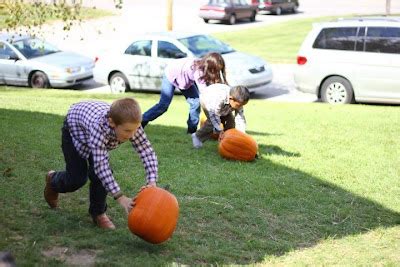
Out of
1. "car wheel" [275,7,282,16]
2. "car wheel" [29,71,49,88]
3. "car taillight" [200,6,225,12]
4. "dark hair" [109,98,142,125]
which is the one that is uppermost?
"dark hair" [109,98,142,125]

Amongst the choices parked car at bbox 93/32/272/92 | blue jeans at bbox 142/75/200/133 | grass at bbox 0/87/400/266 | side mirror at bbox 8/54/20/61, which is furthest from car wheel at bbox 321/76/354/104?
side mirror at bbox 8/54/20/61

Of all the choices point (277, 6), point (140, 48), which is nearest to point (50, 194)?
point (140, 48)

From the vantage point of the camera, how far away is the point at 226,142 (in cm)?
846

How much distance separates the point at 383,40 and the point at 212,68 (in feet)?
24.3

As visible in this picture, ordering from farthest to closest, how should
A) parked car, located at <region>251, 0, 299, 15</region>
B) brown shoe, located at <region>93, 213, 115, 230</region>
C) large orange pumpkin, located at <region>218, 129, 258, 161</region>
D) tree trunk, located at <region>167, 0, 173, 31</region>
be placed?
1. parked car, located at <region>251, 0, 299, 15</region>
2. tree trunk, located at <region>167, 0, 173, 31</region>
3. large orange pumpkin, located at <region>218, 129, 258, 161</region>
4. brown shoe, located at <region>93, 213, 115, 230</region>

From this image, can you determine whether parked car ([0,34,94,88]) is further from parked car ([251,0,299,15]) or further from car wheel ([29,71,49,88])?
parked car ([251,0,299,15])

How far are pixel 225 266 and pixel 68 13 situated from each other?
13.8 feet

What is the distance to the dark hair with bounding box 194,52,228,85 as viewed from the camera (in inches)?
345

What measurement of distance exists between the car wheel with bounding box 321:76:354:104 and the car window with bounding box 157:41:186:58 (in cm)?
378

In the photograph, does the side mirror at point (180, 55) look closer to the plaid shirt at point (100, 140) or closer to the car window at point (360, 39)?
the car window at point (360, 39)

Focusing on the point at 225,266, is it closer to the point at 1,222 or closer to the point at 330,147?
the point at 1,222

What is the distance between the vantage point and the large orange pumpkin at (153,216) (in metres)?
5.11

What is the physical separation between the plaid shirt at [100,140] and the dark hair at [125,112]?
0.62 ft

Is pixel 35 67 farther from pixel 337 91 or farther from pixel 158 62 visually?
pixel 337 91
